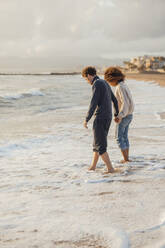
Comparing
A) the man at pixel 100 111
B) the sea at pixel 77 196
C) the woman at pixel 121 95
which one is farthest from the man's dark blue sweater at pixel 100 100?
the sea at pixel 77 196

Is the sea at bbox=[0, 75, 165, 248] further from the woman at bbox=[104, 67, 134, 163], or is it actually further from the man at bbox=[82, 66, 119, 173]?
the woman at bbox=[104, 67, 134, 163]

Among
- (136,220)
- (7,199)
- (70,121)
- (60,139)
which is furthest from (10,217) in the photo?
(70,121)

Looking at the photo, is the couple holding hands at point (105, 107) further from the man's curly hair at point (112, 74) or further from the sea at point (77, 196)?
the sea at point (77, 196)

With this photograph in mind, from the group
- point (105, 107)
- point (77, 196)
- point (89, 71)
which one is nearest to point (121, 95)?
point (105, 107)

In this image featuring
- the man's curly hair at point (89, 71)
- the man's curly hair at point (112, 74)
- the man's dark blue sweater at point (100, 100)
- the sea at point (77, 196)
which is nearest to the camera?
the sea at point (77, 196)

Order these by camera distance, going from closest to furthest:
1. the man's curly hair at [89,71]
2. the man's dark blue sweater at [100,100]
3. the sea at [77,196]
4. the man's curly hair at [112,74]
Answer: the sea at [77,196], the man's dark blue sweater at [100,100], the man's curly hair at [89,71], the man's curly hair at [112,74]

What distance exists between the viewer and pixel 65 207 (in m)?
3.32

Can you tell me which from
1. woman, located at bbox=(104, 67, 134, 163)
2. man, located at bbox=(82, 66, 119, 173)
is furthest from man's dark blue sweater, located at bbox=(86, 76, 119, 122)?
woman, located at bbox=(104, 67, 134, 163)

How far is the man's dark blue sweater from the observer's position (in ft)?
14.0

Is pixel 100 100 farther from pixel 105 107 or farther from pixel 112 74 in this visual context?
pixel 112 74

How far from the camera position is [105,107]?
4.36 m

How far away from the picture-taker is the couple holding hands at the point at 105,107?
4297 mm

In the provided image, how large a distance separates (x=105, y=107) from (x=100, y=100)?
0.14m

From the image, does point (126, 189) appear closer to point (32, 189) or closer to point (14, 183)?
point (32, 189)
